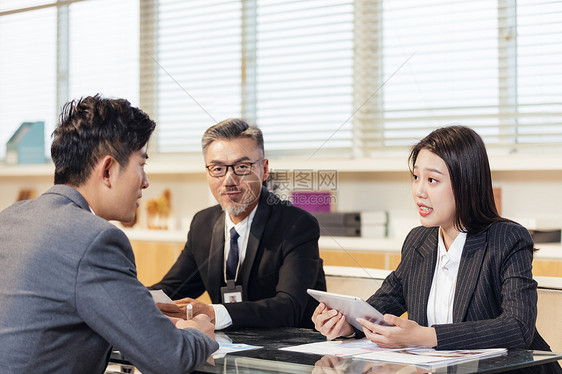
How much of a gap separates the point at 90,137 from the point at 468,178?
1.09 meters

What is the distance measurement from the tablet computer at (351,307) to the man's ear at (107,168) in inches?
26.0

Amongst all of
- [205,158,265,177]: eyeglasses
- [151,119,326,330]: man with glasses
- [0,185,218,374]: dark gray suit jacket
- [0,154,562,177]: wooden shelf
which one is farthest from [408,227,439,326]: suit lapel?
[0,154,562,177]: wooden shelf

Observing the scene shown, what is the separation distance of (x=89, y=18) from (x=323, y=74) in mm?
2108

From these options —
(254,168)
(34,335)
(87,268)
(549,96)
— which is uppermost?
(549,96)

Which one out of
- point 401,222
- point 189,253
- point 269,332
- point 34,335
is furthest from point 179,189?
point 34,335

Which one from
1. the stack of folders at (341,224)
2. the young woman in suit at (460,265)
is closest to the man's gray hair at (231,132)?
the young woman in suit at (460,265)

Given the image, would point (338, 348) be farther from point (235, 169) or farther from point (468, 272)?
point (235, 169)

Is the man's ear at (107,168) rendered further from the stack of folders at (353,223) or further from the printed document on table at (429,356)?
the stack of folders at (353,223)

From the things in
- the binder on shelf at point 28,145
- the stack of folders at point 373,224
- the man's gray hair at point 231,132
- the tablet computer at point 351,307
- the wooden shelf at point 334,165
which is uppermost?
the binder on shelf at point 28,145

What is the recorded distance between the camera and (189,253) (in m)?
2.78

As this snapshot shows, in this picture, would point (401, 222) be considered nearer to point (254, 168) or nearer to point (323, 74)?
point (323, 74)

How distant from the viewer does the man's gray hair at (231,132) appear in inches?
104

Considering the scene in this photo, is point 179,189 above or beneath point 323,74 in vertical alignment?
beneath

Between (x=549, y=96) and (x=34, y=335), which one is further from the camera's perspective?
(x=549, y=96)
